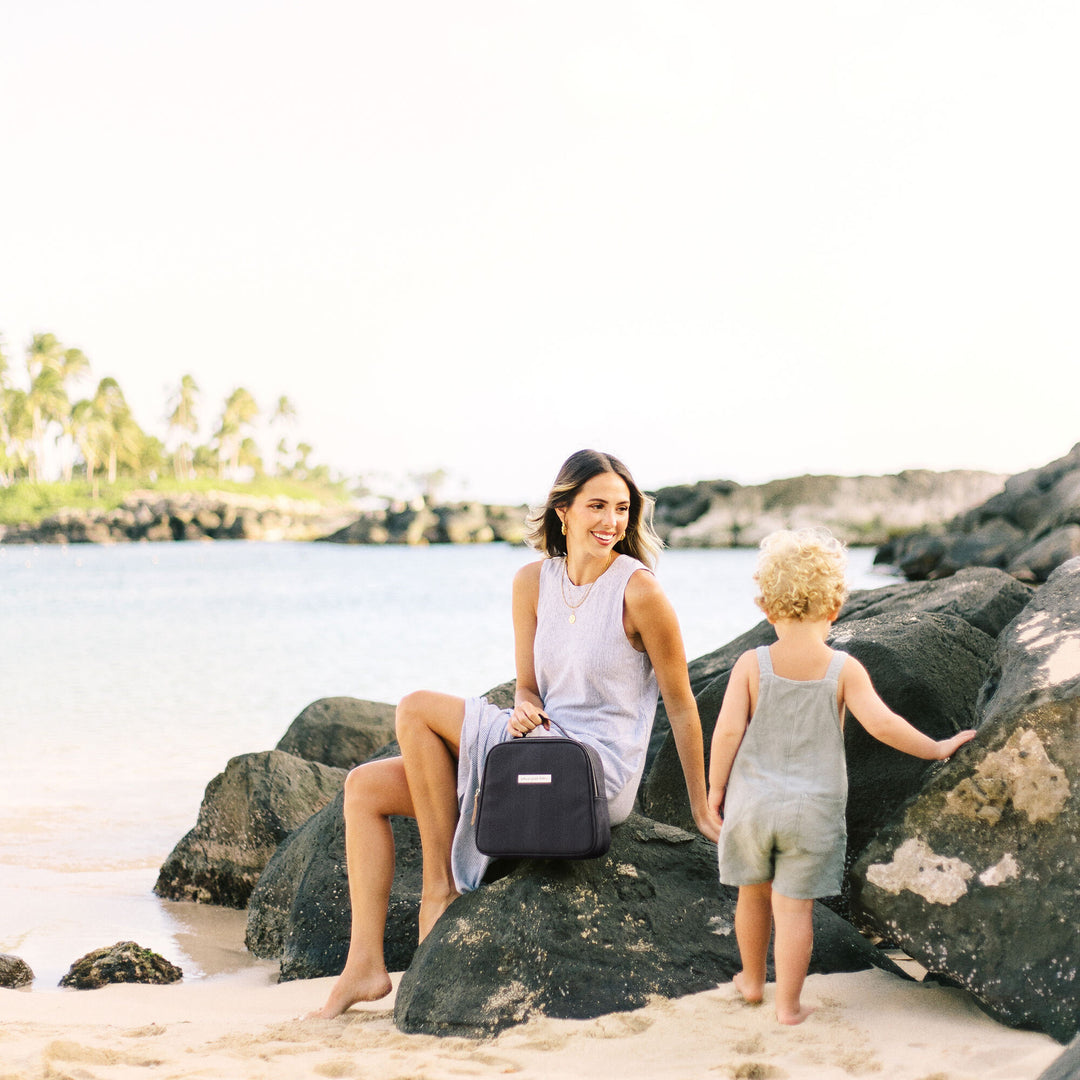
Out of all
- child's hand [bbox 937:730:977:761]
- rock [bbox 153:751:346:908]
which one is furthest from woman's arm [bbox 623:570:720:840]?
rock [bbox 153:751:346:908]

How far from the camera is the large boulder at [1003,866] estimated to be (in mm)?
2691

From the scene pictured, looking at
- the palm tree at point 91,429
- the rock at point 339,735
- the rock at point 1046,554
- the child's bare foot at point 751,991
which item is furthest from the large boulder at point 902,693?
the palm tree at point 91,429

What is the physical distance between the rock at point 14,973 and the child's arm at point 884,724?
327cm

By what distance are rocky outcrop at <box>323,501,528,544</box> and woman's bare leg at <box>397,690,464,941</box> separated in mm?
67761

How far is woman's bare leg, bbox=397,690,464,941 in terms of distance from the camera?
11.0 feet

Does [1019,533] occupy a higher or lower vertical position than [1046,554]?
higher

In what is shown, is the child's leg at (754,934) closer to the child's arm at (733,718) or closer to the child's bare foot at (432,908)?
the child's arm at (733,718)

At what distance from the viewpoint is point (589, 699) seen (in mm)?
3393

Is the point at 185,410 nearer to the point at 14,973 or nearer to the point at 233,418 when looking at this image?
the point at 233,418

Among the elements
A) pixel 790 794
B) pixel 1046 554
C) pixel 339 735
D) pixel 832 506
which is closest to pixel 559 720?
pixel 790 794

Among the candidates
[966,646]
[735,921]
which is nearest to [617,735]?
[735,921]

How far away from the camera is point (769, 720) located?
3.01m

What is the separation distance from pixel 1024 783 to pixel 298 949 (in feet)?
8.55

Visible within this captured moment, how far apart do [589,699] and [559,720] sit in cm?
11
